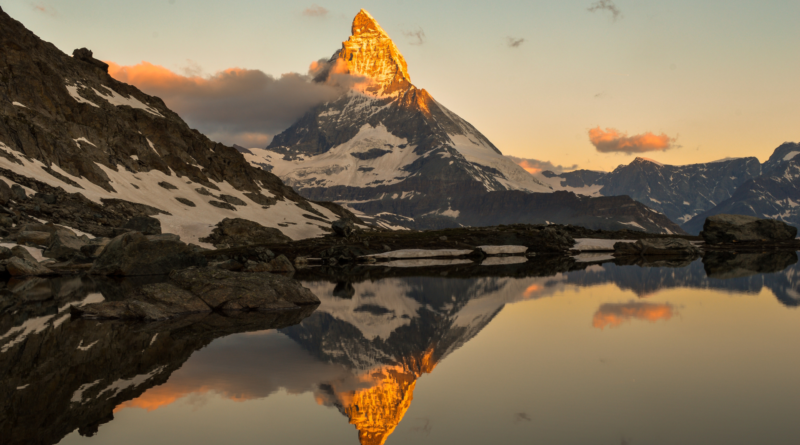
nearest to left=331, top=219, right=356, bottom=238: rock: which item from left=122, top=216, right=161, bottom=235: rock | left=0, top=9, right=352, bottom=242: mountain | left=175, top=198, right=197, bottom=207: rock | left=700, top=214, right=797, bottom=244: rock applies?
left=0, top=9, right=352, bottom=242: mountain

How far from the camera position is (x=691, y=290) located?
3728 centimetres

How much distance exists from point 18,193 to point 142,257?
3936 centimetres

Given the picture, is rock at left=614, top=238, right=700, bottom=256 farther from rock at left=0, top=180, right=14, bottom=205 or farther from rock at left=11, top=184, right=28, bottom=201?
rock at left=11, top=184, right=28, bottom=201

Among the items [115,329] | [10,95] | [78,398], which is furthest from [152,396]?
[10,95]

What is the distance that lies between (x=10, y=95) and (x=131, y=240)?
9685cm

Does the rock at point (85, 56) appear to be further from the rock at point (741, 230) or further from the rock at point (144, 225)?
the rock at point (741, 230)

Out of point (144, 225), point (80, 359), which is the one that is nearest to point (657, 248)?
point (144, 225)

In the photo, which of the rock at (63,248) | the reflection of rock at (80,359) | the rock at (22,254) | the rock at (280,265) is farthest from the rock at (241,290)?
the rock at (63,248)

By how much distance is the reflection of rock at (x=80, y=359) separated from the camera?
40.9 feet

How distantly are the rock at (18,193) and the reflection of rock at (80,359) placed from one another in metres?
57.4

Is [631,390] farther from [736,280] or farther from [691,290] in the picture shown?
Answer: [736,280]

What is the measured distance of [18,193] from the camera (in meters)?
79.8

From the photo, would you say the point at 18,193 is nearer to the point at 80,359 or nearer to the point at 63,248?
the point at 63,248

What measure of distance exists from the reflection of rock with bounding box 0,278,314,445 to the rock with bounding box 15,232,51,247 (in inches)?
1490
